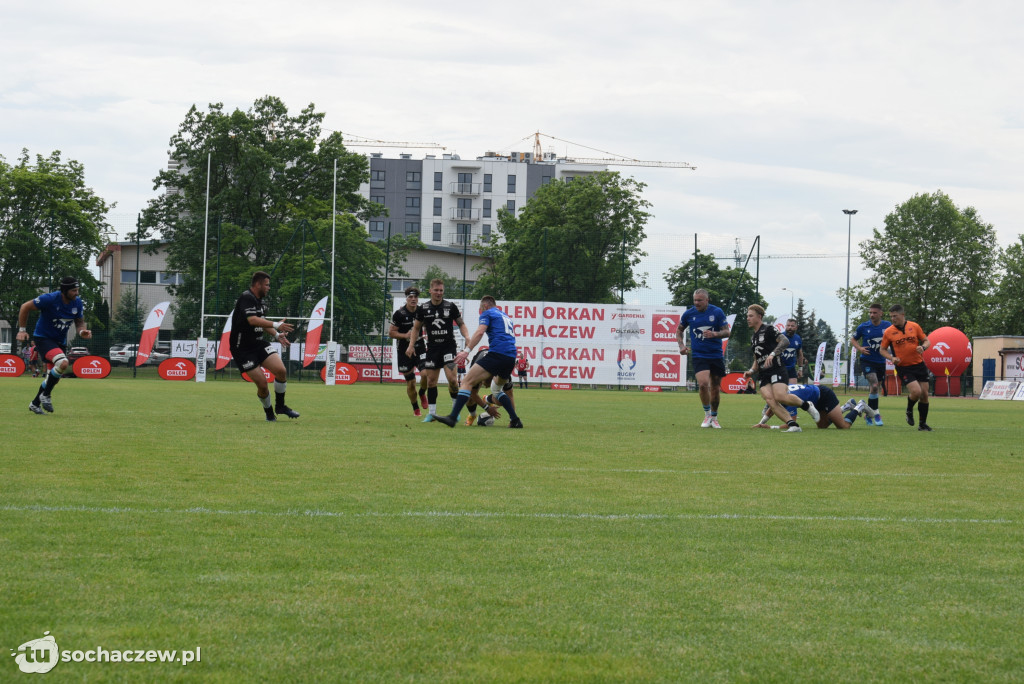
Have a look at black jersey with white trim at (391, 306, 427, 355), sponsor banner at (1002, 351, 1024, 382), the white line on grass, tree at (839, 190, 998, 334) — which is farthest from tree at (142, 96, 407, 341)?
tree at (839, 190, 998, 334)

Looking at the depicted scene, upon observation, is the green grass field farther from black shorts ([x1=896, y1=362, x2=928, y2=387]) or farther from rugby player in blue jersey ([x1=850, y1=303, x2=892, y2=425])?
rugby player in blue jersey ([x1=850, y1=303, x2=892, y2=425])

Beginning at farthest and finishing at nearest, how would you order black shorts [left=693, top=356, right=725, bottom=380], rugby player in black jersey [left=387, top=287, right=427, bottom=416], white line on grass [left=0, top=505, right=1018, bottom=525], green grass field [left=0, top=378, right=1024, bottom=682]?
rugby player in black jersey [left=387, top=287, right=427, bottom=416], black shorts [left=693, top=356, right=725, bottom=380], white line on grass [left=0, top=505, right=1018, bottom=525], green grass field [left=0, top=378, right=1024, bottom=682]

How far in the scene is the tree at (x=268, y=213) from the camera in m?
43.4

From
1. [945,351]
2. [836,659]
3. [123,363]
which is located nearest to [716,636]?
[836,659]

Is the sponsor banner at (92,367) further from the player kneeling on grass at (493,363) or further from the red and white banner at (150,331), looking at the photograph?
the player kneeling on grass at (493,363)

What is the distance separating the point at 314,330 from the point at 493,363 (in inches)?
964

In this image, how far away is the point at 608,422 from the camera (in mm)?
16672

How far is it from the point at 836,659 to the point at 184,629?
88.0 inches

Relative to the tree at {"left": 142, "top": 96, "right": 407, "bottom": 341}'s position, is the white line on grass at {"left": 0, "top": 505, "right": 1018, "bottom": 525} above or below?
below

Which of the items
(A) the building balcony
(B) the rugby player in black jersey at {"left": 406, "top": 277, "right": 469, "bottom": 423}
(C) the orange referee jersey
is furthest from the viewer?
(A) the building balcony

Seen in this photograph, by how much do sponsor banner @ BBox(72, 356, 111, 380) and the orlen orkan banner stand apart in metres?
11.2

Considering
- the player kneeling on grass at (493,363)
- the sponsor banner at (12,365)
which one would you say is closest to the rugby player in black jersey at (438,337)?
the player kneeling on grass at (493,363)

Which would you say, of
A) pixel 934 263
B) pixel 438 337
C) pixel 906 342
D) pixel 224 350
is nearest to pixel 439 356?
pixel 438 337

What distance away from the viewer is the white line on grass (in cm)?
595
